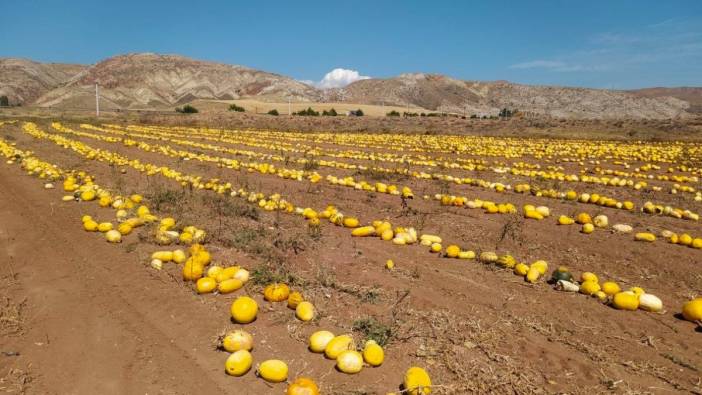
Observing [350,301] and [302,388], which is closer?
[302,388]

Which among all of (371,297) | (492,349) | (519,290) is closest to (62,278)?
(371,297)

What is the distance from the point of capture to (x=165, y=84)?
13800cm

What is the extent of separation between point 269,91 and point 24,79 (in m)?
78.6

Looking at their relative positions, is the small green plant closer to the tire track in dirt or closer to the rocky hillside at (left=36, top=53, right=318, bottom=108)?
the tire track in dirt

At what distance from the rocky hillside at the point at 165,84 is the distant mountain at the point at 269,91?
254 millimetres

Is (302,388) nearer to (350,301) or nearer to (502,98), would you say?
(350,301)

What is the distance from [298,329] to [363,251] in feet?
8.24

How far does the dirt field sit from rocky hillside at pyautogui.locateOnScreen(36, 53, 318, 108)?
119 metres

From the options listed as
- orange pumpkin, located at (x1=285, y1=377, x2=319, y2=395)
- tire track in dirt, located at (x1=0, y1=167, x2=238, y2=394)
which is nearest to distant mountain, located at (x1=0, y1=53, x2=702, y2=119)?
tire track in dirt, located at (x1=0, y1=167, x2=238, y2=394)

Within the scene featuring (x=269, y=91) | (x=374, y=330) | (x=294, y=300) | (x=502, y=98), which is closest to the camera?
(x=374, y=330)

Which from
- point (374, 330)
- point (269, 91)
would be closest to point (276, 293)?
point (374, 330)

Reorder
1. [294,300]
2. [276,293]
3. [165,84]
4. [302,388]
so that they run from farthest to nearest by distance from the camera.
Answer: [165,84], [276,293], [294,300], [302,388]

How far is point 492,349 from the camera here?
4191 mm

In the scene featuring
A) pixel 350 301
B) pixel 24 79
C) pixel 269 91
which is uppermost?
pixel 269 91
